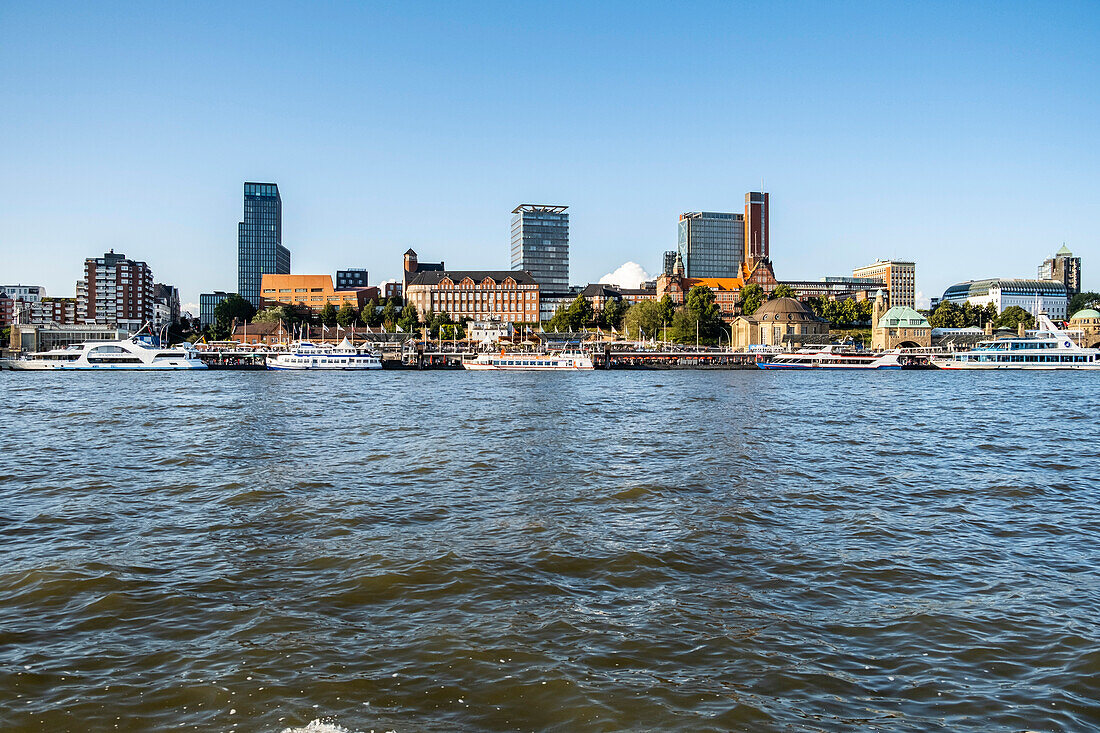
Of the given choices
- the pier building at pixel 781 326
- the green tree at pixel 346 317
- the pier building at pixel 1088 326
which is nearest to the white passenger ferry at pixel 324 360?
the green tree at pixel 346 317

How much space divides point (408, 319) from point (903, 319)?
3412 inches

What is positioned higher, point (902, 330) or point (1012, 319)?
point (1012, 319)

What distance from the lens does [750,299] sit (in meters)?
148

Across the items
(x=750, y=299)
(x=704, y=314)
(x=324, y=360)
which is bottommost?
(x=324, y=360)

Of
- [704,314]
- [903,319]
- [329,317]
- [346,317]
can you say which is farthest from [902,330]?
[329,317]

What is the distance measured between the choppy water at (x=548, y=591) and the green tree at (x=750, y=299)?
128 m

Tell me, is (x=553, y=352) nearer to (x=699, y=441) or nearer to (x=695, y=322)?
(x=695, y=322)

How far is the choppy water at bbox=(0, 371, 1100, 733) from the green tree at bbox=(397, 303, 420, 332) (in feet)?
396

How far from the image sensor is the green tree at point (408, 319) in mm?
142000

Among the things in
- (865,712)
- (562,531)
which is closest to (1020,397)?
(562,531)

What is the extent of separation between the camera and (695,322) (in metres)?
129

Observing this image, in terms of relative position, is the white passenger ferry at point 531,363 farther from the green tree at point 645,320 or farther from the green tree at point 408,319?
the green tree at point 408,319

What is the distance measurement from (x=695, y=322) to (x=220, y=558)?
12229 cm

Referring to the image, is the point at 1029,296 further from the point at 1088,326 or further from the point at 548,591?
the point at 548,591
